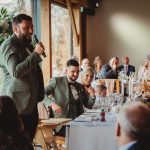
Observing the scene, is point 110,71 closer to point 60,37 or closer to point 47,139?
point 60,37

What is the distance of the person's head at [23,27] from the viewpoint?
9.84 ft

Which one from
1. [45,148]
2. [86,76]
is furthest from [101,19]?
[45,148]

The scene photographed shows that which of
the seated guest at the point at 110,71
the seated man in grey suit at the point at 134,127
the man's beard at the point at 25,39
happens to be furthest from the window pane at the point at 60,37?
the seated man in grey suit at the point at 134,127

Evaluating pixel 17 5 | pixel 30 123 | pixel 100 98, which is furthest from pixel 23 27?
pixel 17 5

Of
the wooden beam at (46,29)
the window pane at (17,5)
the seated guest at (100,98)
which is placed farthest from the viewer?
the wooden beam at (46,29)

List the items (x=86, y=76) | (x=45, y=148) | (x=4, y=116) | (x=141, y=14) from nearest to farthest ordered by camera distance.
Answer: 1. (x=4, y=116)
2. (x=45, y=148)
3. (x=86, y=76)
4. (x=141, y=14)

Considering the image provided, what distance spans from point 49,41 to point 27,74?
478 centimetres

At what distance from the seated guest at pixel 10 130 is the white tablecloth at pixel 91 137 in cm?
123

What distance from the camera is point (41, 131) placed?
12.3 feet

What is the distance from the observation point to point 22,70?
9.50ft

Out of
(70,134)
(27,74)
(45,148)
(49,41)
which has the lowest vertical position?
(45,148)

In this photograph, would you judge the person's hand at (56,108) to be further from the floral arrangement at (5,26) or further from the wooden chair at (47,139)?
the floral arrangement at (5,26)

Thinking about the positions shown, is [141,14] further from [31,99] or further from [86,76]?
[31,99]

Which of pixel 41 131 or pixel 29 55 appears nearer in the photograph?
pixel 29 55
